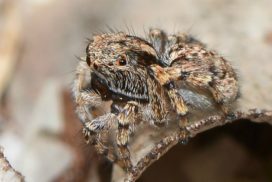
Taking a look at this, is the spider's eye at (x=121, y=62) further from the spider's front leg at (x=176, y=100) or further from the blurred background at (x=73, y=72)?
the blurred background at (x=73, y=72)

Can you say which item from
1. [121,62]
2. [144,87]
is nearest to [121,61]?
[121,62]

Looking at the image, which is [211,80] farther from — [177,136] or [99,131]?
[99,131]

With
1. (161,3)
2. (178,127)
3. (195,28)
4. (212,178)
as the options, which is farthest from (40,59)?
(178,127)

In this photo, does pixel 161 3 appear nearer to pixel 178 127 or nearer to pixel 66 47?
pixel 66 47

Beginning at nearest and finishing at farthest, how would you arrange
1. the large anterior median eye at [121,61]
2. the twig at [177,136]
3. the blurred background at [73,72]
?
the twig at [177,136], the large anterior median eye at [121,61], the blurred background at [73,72]

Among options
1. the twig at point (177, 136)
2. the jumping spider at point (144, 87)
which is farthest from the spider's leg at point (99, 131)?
A: the twig at point (177, 136)

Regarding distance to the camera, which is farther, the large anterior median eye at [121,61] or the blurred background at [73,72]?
the blurred background at [73,72]
